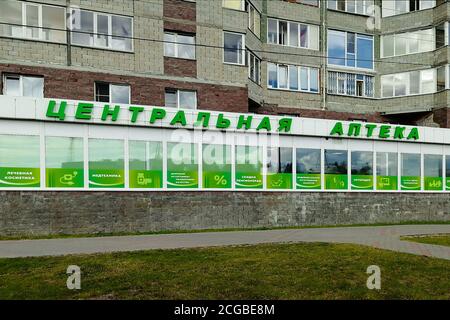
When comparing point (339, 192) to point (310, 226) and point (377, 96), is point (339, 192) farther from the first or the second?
point (377, 96)

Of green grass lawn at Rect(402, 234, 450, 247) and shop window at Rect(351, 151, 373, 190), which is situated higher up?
shop window at Rect(351, 151, 373, 190)

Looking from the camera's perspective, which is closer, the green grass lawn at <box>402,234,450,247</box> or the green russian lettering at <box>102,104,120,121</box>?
the green grass lawn at <box>402,234,450,247</box>

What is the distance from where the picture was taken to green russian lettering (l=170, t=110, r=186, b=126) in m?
15.3

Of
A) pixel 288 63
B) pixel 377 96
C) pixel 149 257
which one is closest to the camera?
pixel 149 257

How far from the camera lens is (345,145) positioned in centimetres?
1831

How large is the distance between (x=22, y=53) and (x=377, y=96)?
22.0 meters

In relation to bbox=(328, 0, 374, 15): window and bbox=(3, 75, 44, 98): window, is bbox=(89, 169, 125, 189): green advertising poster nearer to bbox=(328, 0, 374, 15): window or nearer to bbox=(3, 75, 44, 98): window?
bbox=(3, 75, 44, 98): window

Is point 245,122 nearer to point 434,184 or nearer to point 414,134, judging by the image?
point 414,134

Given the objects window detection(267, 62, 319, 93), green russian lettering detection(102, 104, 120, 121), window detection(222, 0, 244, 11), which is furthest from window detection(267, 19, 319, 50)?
green russian lettering detection(102, 104, 120, 121)

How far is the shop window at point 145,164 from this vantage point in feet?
48.6

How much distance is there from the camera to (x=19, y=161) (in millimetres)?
13422

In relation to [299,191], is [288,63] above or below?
above

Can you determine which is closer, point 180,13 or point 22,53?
point 22,53

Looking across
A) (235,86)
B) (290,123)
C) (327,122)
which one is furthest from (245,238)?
(235,86)
